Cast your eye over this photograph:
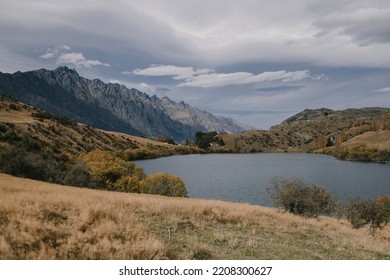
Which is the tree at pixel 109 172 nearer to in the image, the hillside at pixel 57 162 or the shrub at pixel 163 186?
the hillside at pixel 57 162

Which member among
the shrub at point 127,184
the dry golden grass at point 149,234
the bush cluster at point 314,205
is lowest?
the shrub at point 127,184

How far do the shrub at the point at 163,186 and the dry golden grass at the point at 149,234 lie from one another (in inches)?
2050

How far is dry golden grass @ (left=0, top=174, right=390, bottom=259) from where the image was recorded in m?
12.0

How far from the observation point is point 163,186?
255ft

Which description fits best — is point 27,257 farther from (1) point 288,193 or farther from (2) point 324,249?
(1) point 288,193

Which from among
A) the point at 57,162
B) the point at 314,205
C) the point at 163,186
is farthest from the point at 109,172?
the point at 314,205

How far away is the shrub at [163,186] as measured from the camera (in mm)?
76250

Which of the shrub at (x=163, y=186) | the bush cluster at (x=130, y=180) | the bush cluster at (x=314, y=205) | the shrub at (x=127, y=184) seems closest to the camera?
the bush cluster at (x=314, y=205)

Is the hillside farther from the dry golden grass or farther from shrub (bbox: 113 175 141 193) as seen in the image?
the dry golden grass

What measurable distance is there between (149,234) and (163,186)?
63129mm

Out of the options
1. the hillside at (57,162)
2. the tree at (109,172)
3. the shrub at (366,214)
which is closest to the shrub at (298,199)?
the shrub at (366,214)

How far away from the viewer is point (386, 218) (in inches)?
1841

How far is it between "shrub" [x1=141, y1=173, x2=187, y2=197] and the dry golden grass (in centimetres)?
5206
